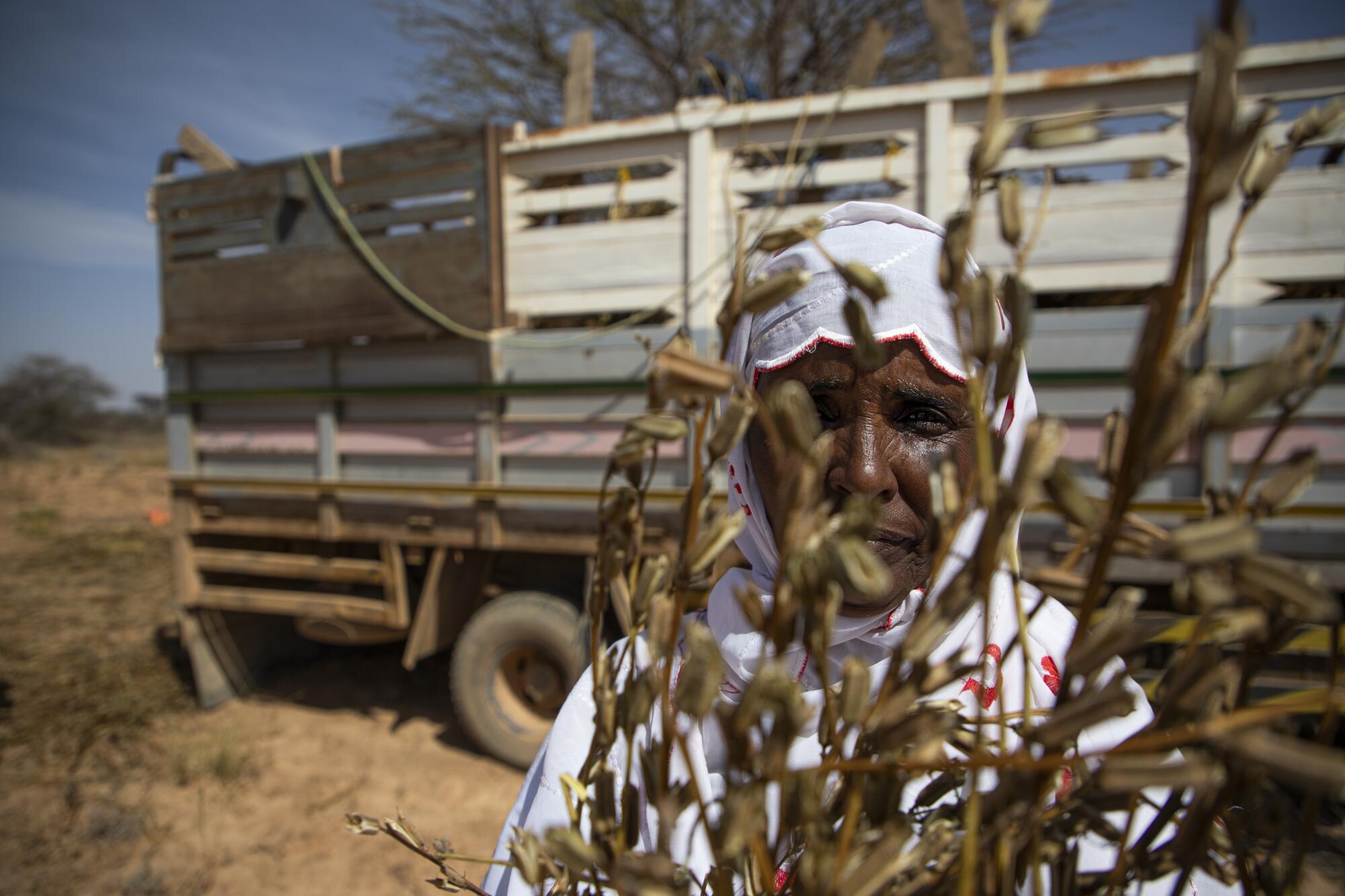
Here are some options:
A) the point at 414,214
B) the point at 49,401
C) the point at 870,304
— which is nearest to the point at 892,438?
the point at 870,304

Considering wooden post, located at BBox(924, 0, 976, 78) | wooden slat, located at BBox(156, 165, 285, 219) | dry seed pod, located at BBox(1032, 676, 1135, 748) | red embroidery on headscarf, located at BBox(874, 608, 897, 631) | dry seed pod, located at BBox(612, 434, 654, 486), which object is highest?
wooden post, located at BBox(924, 0, 976, 78)

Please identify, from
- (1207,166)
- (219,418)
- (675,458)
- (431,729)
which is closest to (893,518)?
(1207,166)

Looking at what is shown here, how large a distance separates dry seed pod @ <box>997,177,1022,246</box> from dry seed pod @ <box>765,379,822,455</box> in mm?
126

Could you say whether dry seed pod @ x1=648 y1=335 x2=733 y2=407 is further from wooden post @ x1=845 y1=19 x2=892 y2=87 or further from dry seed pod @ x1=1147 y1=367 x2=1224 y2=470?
wooden post @ x1=845 y1=19 x2=892 y2=87

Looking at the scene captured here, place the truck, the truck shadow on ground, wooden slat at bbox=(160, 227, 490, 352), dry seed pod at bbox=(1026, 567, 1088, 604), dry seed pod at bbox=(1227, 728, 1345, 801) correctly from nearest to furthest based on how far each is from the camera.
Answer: dry seed pod at bbox=(1227, 728, 1345, 801)
dry seed pod at bbox=(1026, 567, 1088, 604)
the truck
wooden slat at bbox=(160, 227, 490, 352)
the truck shadow on ground

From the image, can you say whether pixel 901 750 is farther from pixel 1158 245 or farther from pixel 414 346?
pixel 414 346

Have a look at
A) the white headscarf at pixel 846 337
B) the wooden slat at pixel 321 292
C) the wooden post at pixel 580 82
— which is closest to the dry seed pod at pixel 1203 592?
the white headscarf at pixel 846 337

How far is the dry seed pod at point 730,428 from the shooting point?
0.35m

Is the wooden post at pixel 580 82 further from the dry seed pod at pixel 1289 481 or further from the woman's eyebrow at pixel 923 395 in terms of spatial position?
the dry seed pod at pixel 1289 481

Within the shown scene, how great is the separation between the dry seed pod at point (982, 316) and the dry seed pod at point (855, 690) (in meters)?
0.16

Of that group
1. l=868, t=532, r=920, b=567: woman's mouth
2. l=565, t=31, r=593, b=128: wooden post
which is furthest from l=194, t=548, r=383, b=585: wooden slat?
l=868, t=532, r=920, b=567: woman's mouth

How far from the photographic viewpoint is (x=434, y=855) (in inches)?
20.0

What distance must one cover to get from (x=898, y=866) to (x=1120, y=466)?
8.1 inches

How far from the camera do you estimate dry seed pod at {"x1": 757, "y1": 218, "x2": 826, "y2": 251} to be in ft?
1.33
